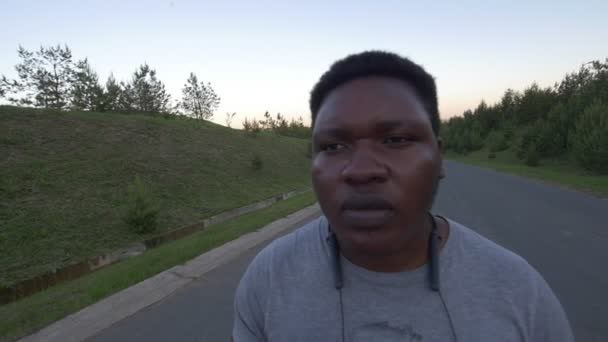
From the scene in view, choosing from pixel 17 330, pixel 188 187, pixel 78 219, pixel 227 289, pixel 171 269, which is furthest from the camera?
pixel 188 187

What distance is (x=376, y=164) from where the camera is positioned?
938 mm

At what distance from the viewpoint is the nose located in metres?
0.92

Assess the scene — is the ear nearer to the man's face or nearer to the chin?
the man's face

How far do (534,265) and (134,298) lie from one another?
545 centimetres

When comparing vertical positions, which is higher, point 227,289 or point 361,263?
point 361,263

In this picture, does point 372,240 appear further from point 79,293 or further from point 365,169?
point 79,293

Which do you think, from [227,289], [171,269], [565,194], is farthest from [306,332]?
[565,194]

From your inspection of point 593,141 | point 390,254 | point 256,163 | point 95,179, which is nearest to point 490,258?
point 390,254

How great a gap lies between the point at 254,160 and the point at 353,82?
1641 cm

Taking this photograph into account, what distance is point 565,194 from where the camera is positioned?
11805 mm

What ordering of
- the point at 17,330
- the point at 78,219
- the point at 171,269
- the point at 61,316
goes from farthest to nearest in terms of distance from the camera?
the point at 78,219 < the point at 171,269 < the point at 61,316 < the point at 17,330

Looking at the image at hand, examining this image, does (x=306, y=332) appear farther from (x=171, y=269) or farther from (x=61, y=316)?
(x=171, y=269)

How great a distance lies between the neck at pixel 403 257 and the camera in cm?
101

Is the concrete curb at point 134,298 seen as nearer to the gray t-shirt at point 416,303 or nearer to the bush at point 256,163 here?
the gray t-shirt at point 416,303
